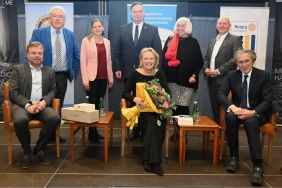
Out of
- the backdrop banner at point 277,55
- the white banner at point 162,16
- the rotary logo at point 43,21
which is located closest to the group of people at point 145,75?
the white banner at point 162,16

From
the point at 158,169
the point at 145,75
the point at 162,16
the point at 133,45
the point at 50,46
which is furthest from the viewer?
the point at 162,16

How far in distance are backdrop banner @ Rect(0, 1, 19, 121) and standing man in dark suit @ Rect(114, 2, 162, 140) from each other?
2146mm

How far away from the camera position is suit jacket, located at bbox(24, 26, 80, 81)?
146 inches

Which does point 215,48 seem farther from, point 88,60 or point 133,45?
point 88,60

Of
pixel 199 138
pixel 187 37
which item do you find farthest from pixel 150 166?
pixel 187 37

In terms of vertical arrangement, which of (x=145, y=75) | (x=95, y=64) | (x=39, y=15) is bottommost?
(x=145, y=75)

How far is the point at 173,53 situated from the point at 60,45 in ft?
4.93

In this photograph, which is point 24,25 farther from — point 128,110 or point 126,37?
point 128,110

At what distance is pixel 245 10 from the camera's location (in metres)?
4.94

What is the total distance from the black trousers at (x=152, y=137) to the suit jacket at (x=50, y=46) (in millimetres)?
1427

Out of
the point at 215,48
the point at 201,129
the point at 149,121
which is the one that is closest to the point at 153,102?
the point at 149,121

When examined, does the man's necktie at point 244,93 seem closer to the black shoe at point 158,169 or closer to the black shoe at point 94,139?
the black shoe at point 158,169

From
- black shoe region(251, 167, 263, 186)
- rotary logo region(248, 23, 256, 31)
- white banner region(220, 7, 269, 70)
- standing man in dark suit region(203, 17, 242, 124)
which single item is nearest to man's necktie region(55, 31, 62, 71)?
standing man in dark suit region(203, 17, 242, 124)

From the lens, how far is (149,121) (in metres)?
2.98
